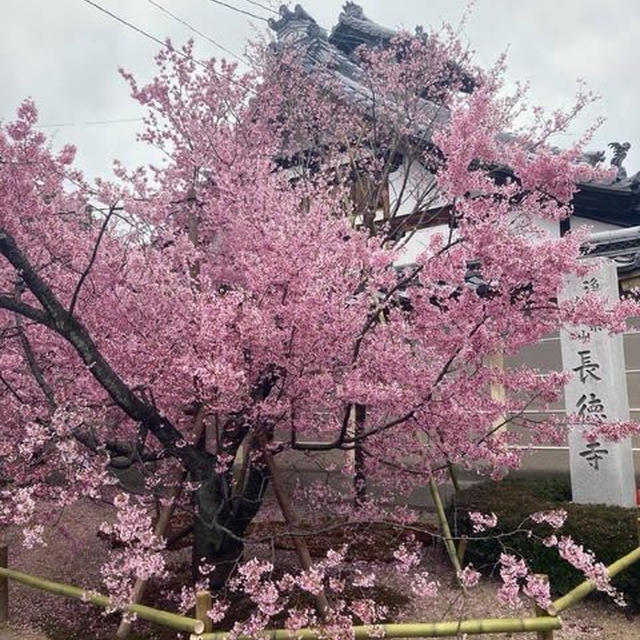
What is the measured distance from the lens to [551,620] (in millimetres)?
3682

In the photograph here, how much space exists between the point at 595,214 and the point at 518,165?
3.86 metres

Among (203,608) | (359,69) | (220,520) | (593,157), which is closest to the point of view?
(203,608)

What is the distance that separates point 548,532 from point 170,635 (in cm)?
363

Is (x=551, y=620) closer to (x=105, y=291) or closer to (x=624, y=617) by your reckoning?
(x=624, y=617)

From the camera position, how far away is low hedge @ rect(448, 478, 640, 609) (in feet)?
18.1

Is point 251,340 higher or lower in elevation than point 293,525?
higher

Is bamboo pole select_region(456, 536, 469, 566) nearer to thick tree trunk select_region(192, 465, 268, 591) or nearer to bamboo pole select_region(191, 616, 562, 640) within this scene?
thick tree trunk select_region(192, 465, 268, 591)

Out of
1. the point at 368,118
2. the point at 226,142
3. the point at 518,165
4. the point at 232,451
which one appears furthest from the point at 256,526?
the point at 368,118

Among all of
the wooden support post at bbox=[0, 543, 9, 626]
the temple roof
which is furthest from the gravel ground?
the temple roof

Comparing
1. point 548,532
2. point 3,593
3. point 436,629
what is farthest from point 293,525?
point 3,593

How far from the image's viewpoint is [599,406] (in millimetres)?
6684

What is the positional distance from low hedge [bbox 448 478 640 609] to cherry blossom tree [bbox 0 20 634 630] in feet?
2.51

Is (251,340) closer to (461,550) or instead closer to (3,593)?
(461,550)

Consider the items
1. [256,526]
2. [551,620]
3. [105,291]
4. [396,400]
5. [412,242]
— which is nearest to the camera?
[551,620]
